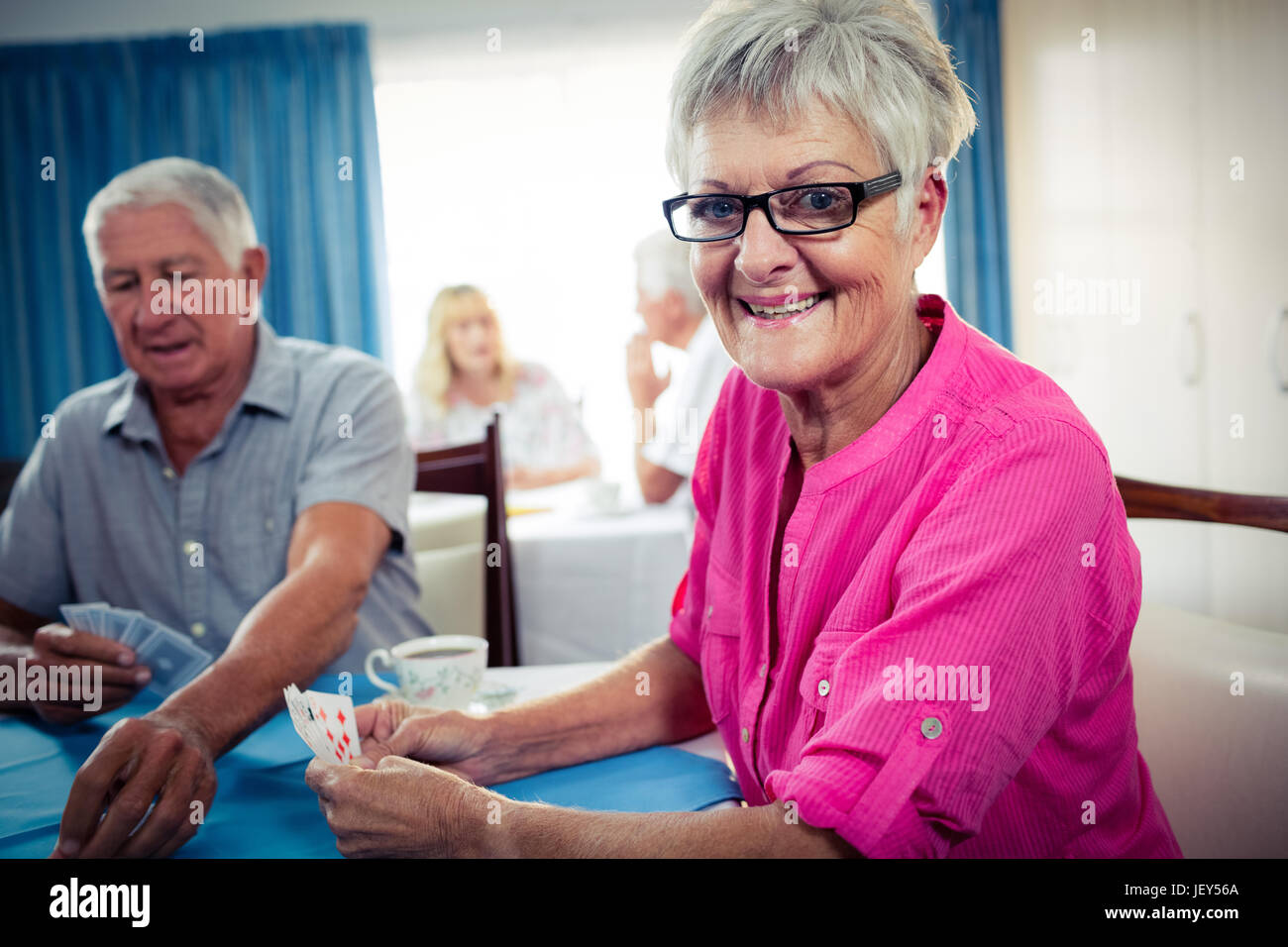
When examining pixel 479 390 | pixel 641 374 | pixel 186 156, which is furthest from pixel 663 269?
pixel 186 156

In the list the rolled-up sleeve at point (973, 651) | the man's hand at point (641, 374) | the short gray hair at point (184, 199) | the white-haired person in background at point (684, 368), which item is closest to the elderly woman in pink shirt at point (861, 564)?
the rolled-up sleeve at point (973, 651)

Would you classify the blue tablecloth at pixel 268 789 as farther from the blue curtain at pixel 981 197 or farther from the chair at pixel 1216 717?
the blue curtain at pixel 981 197

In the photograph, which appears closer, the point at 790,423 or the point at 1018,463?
the point at 1018,463

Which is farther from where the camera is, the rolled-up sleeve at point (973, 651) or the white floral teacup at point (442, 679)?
the white floral teacup at point (442, 679)

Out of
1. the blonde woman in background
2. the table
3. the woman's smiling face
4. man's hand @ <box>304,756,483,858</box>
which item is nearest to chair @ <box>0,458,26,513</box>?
the blonde woman in background

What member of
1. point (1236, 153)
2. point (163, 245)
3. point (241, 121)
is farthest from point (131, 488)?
point (241, 121)

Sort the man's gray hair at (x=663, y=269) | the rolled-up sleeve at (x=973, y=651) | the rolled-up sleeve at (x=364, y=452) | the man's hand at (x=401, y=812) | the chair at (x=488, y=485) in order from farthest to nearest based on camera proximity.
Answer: the man's gray hair at (x=663, y=269), the chair at (x=488, y=485), the rolled-up sleeve at (x=364, y=452), the man's hand at (x=401, y=812), the rolled-up sleeve at (x=973, y=651)

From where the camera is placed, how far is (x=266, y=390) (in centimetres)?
157

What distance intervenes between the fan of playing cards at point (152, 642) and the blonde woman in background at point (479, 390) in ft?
9.99

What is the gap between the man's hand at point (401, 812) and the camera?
29.5 inches

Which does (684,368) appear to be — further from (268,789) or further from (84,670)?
(268,789)
